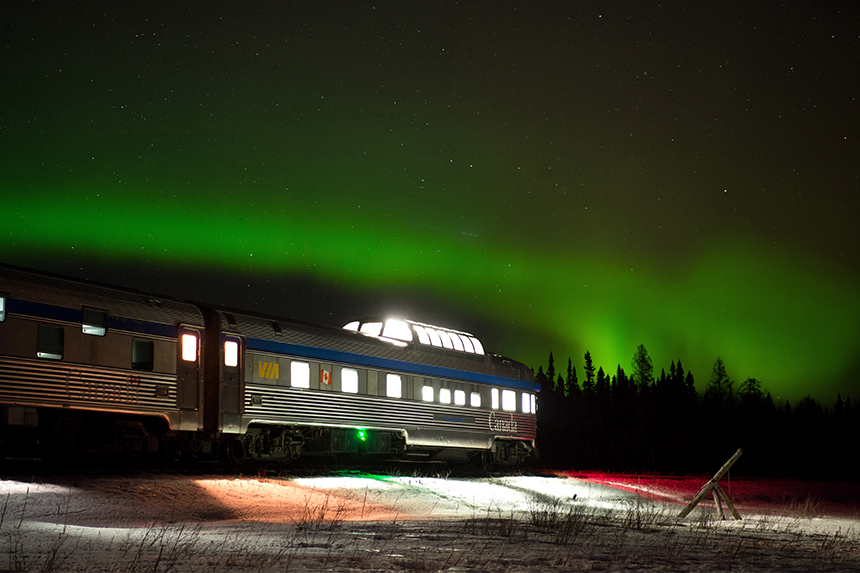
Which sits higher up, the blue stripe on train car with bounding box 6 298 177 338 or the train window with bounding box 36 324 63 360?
the blue stripe on train car with bounding box 6 298 177 338

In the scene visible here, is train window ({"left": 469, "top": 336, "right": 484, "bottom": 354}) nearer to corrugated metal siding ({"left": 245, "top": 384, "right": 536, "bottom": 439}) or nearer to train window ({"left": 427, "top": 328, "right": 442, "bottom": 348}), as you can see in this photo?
corrugated metal siding ({"left": 245, "top": 384, "right": 536, "bottom": 439})

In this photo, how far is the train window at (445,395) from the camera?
29.5m

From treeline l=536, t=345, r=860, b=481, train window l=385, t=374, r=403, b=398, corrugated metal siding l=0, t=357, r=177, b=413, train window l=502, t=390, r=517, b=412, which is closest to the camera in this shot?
corrugated metal siding l=0, t=357, r=177, b=413

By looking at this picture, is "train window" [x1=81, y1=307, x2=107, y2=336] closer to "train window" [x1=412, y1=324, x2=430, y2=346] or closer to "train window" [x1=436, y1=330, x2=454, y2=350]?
"train window" [x1=412, y1=324, x2=430, y2=346]

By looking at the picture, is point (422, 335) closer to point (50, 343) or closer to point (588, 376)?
point (50, 343)

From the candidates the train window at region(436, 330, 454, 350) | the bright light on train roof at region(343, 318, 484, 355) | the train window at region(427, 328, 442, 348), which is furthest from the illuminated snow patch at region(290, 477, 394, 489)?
A: the train window at region(436, 330, 454, 350)

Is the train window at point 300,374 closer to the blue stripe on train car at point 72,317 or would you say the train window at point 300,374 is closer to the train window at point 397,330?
the blue stripe on train car at point 72,317

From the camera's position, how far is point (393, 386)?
27234mm

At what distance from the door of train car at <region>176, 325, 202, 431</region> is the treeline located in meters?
113

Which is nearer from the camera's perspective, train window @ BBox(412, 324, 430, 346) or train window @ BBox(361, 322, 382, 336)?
train window @ BBox(412, 324, 430, 346)

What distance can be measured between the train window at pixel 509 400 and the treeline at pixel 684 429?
97873 mm

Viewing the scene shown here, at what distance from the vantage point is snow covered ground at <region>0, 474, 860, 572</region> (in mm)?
10375

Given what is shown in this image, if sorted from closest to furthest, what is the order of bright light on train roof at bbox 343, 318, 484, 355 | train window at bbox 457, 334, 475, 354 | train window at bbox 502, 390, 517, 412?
1. bright light on train roof at bbox 343, 318, 484, 355
2. train window at bbox 457, 334, 475, 354
3. train window at bbox 502, 390, 517, 412

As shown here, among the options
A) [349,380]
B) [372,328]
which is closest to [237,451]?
[349,380]
